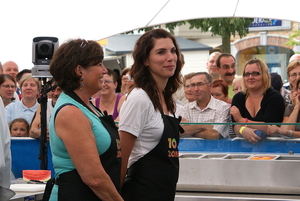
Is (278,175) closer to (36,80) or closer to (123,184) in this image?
(123,184)

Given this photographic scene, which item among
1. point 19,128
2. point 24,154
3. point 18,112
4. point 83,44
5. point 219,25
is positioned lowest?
point 24,154

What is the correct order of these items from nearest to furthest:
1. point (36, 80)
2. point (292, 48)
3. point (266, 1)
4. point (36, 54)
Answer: point (36, 54)
point (266, 1)
point (36, 80)
point (292, 48)

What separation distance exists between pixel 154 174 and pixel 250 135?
0.96 metres

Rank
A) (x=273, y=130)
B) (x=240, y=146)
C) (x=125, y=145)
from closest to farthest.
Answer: (x=125, y=145) → (x=273, y=130) → (x=240, y=146)

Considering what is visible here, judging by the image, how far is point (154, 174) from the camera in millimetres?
2416

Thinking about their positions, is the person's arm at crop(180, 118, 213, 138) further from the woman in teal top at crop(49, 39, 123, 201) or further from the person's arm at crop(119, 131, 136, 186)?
the woman in teal top at crop(49, 39, 123, 201)

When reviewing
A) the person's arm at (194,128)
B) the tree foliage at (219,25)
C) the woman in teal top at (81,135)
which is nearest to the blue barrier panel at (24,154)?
Answer: the person's arm at (194,128)

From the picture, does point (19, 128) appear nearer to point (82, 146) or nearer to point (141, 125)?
point (141, 125)

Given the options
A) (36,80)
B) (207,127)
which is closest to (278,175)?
(207,127)

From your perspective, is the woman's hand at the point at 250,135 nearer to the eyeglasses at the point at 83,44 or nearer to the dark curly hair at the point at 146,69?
the dark curly hair at the point at 146,69

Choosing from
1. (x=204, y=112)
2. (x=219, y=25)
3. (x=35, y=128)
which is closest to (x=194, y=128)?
(x=204, y=112)

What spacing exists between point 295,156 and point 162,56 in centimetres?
114

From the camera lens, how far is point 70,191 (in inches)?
82.7

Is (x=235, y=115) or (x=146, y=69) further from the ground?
(x=146, y=69)
